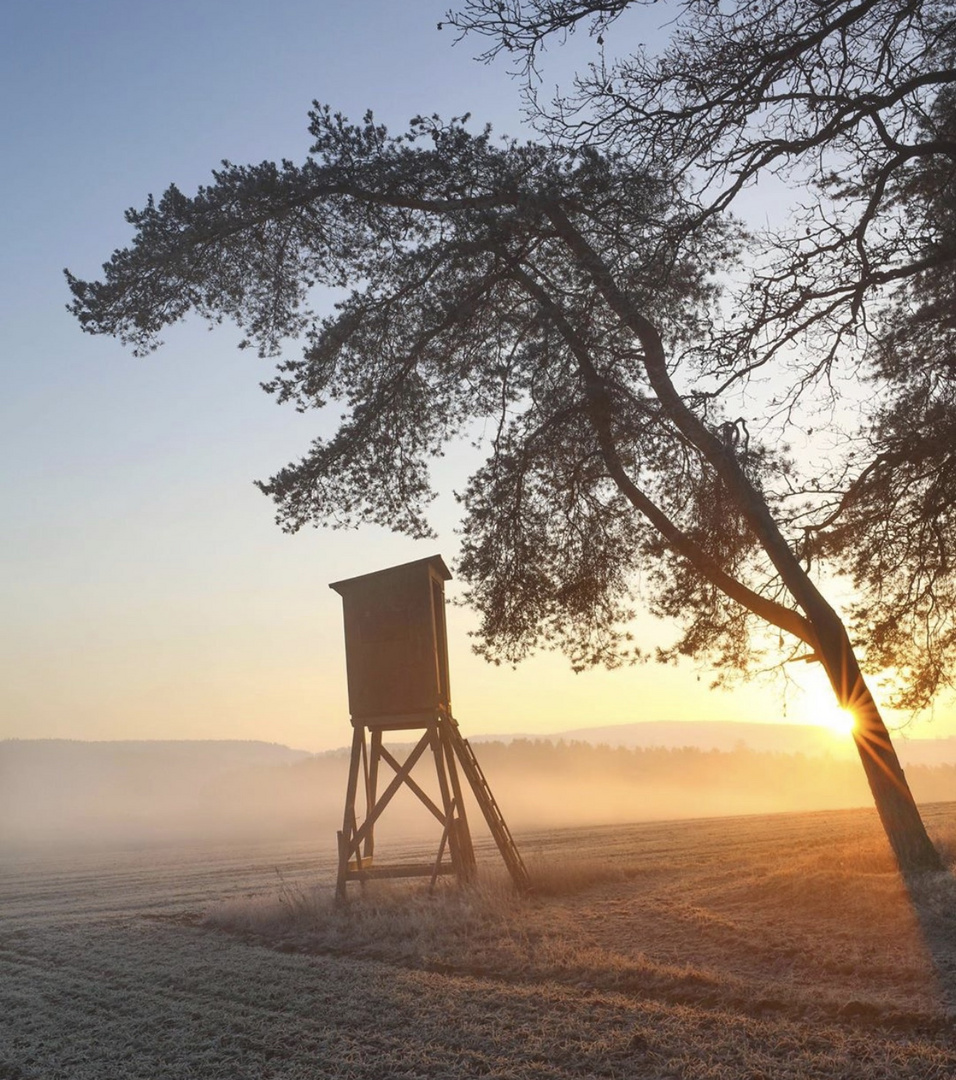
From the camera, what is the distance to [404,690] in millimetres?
17469

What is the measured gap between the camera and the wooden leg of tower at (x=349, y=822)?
16.5 meters

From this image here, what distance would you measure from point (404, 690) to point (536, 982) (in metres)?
8.03

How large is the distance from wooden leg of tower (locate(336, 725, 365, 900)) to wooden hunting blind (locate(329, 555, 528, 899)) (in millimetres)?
21

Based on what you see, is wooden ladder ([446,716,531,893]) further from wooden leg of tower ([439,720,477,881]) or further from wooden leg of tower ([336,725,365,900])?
wooden leg of tower ([336,725,365,900])

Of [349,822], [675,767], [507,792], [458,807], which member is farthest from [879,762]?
[675,767]

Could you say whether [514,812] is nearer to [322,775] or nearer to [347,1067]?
[322,775]

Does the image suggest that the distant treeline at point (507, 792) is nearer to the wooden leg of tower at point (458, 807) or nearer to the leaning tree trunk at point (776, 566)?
the wooden leg of tower at point (458, 807)

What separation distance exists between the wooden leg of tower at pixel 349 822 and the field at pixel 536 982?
16.5 inches

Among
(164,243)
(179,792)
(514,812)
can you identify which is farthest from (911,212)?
(179,792)

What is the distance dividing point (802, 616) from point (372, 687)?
7.66m

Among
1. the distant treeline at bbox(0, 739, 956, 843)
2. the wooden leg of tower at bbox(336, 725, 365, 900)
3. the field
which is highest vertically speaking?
the distant treeline at bbox(0, 739, 956, 843)

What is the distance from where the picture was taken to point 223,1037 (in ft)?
29.1

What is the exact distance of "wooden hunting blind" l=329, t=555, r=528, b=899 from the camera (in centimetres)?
1728

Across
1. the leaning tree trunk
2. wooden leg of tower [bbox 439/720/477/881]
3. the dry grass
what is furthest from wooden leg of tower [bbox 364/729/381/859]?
the leaning tree trunk
